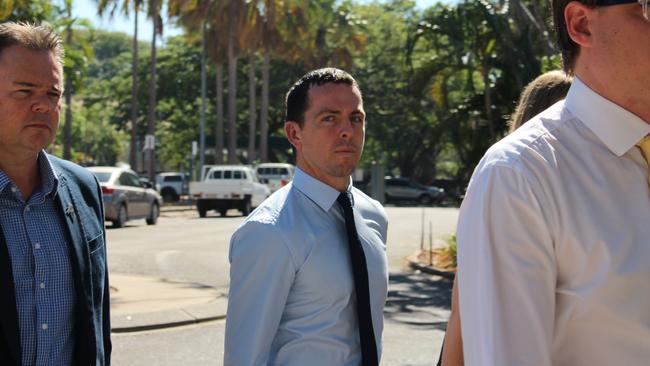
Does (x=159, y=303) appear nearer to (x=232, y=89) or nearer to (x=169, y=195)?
(x=232, y=89)

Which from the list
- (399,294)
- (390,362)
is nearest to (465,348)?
(390,362)

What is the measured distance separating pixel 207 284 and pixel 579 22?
1259 centimetres

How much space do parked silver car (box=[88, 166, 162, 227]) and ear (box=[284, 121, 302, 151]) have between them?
19822 mm

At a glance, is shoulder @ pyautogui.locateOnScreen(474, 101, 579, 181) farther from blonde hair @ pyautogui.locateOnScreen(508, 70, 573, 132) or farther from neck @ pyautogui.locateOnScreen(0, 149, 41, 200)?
neck @ pyautogui.locateOnScreen(0, 149, 41, 200)

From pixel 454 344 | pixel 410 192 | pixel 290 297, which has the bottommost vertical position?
pixel 410 192

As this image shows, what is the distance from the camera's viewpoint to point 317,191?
3.66 meters

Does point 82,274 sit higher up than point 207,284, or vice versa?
point 82,274

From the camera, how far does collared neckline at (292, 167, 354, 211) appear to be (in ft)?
11.9

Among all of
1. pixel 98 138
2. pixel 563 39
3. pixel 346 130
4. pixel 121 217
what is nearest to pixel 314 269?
pixel 346 130

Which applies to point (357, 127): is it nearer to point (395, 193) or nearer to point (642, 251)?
point (642, 251)

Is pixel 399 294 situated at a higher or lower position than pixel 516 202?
lower

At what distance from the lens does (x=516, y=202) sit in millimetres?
1719

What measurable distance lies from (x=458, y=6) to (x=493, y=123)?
2.89 meters

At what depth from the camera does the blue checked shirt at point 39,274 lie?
124 inches
